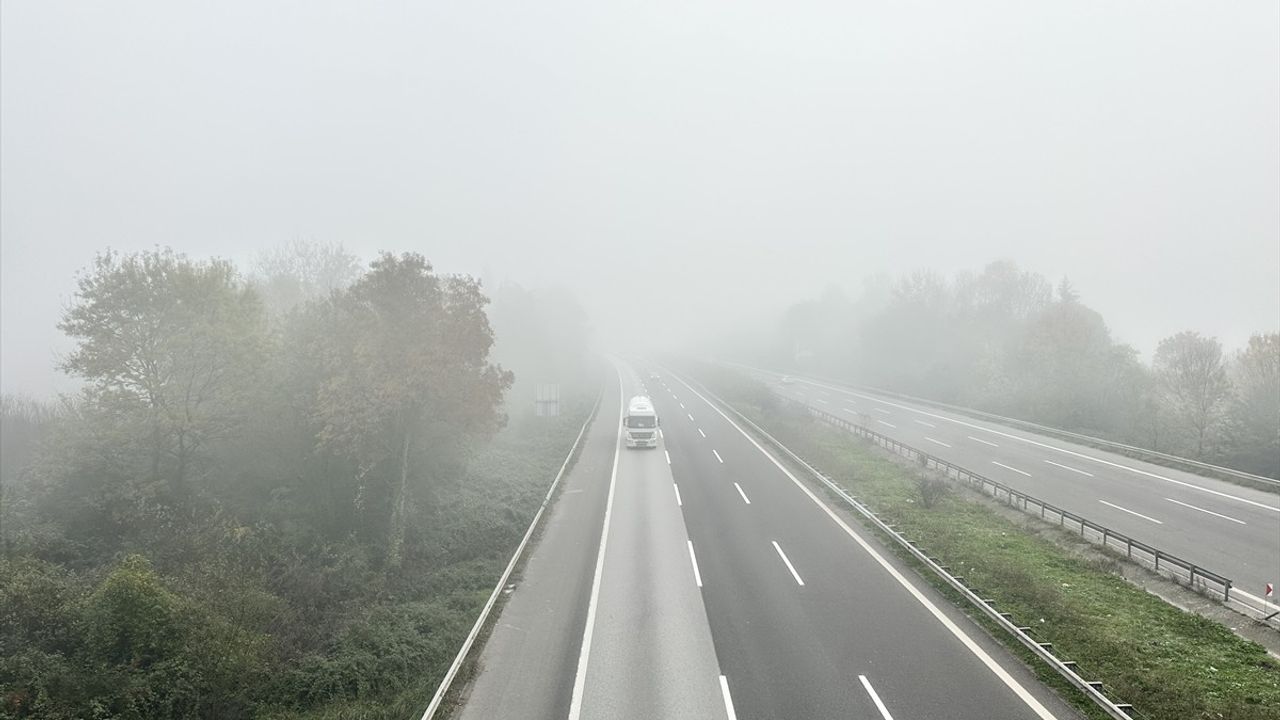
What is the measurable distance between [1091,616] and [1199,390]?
3431 centimetres

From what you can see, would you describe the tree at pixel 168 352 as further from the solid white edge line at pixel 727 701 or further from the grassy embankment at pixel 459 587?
the solid white edge line at pixel 727 701

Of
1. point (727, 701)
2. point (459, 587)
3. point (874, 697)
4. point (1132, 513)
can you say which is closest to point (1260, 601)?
point (1132, 513)

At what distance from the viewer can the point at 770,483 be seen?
98.4ft

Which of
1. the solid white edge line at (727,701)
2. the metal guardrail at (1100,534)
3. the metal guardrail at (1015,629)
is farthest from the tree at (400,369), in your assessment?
the metal guardrail at (1100,534)

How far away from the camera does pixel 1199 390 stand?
123ft

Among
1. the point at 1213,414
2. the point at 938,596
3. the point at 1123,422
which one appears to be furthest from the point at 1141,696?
the point at 1123,422

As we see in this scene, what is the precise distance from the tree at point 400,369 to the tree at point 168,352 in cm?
403

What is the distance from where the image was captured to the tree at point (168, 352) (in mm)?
22297

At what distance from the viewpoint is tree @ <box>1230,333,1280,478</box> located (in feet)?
102

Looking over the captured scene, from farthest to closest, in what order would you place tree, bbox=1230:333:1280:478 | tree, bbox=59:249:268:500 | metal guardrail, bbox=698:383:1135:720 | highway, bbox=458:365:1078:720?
tree, bbox=1230:333:1280:478 → tree, bbox=59:249:268:500 → highway, bbox=458:365:1078:720 → metal guardrail, bbox=698:383:1135:720

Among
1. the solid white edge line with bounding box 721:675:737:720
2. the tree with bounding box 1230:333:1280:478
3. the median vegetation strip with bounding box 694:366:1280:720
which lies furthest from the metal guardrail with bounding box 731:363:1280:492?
the solid white edge line with bounding box 721:675:737:720

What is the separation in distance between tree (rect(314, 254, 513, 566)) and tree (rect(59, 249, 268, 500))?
159 inches

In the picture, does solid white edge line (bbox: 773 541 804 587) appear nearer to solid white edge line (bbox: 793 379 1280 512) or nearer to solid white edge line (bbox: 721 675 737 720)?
solid white edge line (bbox: 721 675 737 720)

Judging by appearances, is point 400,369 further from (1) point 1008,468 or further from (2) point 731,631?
(1) point 1008,468
